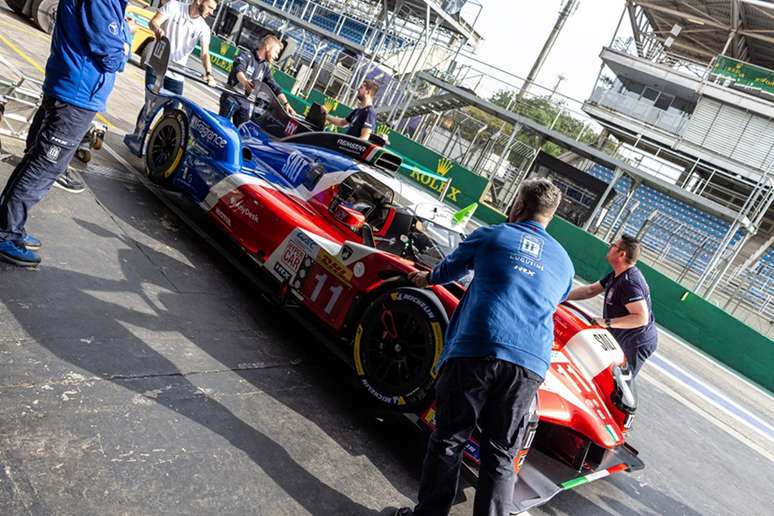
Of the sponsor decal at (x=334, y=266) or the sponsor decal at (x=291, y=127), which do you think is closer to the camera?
the sponsor decal at (x=334, y=266)

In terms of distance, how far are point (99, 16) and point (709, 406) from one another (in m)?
9.05

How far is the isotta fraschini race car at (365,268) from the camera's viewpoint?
11.9 ft

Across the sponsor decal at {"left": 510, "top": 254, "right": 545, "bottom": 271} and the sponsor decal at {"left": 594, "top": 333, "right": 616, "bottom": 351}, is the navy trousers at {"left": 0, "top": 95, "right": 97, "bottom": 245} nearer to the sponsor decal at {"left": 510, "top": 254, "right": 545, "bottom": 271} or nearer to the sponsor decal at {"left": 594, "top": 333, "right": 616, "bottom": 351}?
the sponsor decal at {"left": 510, "top": 254, "right": 545, "bottom": 271}

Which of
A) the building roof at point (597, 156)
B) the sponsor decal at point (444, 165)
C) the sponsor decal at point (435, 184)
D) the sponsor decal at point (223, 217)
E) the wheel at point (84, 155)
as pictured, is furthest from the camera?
the building roof at point (597, 156)

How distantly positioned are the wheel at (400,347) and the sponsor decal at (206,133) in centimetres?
253

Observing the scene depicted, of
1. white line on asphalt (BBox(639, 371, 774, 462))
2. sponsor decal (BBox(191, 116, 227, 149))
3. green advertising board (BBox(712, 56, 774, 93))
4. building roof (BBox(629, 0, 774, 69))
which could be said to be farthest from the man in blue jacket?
green advertising board (BBox(712, 56, 774, 93))

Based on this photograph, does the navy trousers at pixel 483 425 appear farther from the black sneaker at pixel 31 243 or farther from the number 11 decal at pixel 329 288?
the black sneaker at pixel 31 243

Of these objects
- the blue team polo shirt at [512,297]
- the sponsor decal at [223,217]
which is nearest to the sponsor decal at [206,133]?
the sponsor decal at [223,217]

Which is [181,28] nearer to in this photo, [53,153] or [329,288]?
[53,153]

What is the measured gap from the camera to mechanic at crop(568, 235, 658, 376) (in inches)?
205

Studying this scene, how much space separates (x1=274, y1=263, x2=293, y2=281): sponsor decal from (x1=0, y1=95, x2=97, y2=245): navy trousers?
1.64 metres

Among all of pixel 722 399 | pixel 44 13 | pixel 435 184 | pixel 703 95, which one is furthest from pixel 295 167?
pixel 703 95

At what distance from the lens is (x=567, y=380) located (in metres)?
3.89

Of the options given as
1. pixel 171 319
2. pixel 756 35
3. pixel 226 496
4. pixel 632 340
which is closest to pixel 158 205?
pixel 171 319
